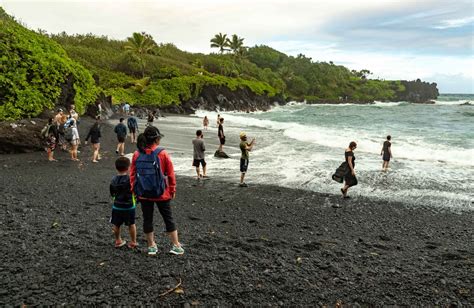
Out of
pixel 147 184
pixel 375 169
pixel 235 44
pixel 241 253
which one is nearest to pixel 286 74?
pixel 235 44

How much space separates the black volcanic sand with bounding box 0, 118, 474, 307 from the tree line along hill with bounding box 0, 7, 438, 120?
9194 millimetres

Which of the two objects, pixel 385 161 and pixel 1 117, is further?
pixel 1 117

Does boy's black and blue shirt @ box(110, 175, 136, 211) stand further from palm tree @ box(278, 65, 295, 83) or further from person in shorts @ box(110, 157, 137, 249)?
palm tree @ box(278, 65, 295, 83)

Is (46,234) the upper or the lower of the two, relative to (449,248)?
upper

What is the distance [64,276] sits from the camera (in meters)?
4.34

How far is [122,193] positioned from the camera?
16.4 ft

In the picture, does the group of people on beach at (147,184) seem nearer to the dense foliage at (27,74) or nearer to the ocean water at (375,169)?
the ocean water at (375,169)

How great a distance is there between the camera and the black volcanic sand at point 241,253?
4227 mm

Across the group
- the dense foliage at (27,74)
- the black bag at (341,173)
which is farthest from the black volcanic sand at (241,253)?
the dense foliage at (27,74)

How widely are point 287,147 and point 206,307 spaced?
15.6 m

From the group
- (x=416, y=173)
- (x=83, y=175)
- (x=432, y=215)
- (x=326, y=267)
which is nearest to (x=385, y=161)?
(x=416, y=173)

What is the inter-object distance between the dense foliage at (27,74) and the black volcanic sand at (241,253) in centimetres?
751

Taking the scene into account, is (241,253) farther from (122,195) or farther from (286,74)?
(286,74)

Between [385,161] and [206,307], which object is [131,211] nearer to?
[206,307]
